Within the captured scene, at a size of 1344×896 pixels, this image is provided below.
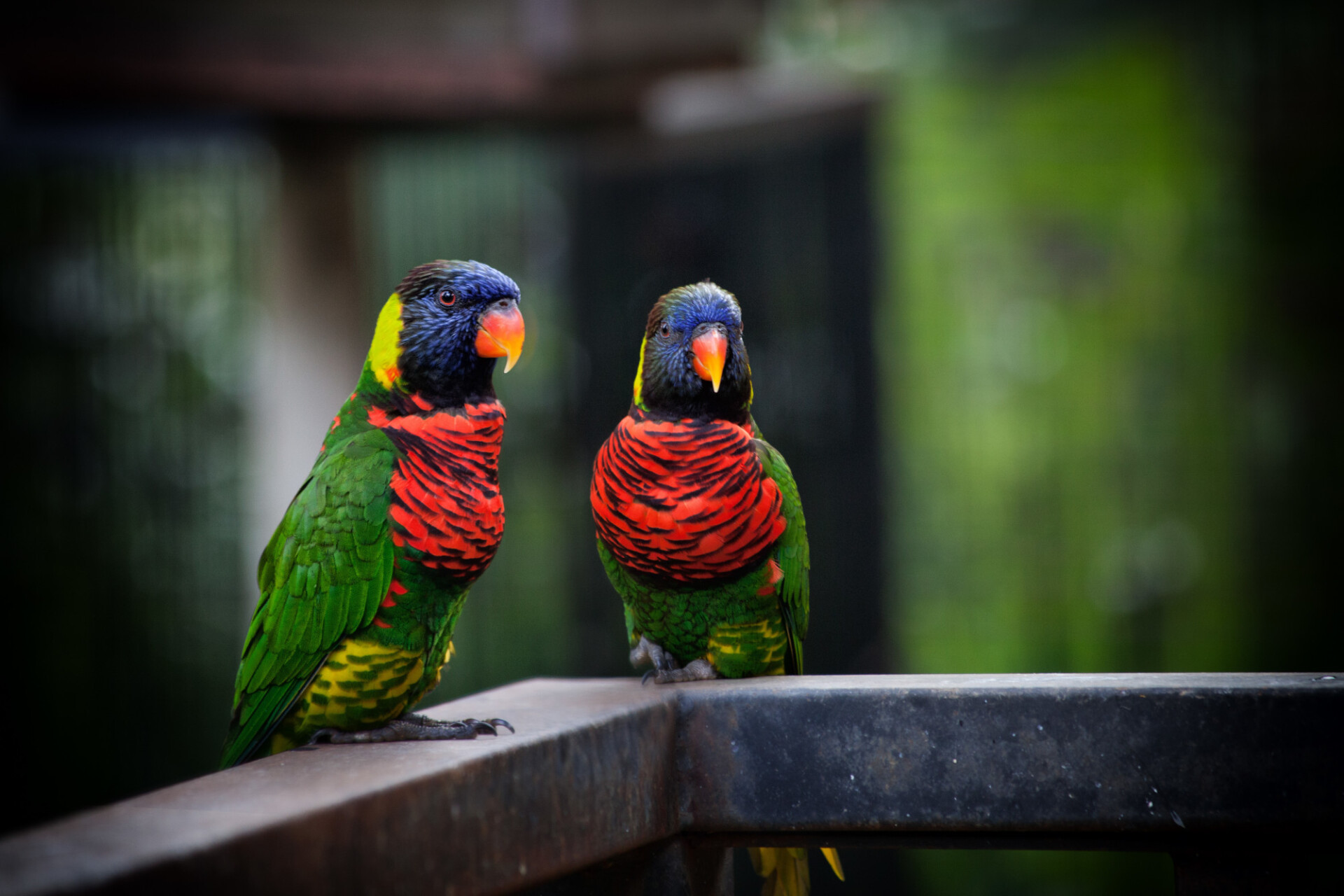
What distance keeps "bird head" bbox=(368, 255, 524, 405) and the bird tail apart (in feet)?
3.87

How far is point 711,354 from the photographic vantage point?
6.93ft

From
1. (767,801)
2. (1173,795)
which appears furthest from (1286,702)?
(767,801)

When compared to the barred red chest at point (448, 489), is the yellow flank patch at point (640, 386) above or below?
above

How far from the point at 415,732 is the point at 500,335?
702 millimetres

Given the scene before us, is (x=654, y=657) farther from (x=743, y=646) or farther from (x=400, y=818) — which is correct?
(x=400, y=818)

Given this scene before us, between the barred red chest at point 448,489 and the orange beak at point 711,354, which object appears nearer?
the barred red chest at point 448,489

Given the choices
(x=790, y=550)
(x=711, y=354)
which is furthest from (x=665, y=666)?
(x=711, y=354)

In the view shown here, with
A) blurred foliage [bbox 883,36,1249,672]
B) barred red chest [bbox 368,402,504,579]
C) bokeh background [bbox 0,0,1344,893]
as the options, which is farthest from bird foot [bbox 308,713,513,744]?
blurred foliage [bbox 883,36,1249,672]

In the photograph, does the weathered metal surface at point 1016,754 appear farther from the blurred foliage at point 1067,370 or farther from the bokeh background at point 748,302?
the blurred foliage at point 1067,370

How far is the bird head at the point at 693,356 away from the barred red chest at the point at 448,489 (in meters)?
0.40

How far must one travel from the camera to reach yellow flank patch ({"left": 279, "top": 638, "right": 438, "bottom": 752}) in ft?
6.13

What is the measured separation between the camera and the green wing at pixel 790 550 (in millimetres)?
2309

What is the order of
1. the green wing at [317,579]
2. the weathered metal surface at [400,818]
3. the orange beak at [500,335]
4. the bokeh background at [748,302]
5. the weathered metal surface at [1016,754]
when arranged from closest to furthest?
1. the weathered metal surface at [400,818]
2. the weathered metal surface at [1016,754]
3. the green wing at [317,579]
4. the orange beak at [500,335]
5. the bokeh background at [748,302]

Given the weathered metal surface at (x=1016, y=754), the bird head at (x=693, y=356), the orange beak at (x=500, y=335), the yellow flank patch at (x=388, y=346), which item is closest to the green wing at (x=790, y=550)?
the bird head at (x=693, y=356)
